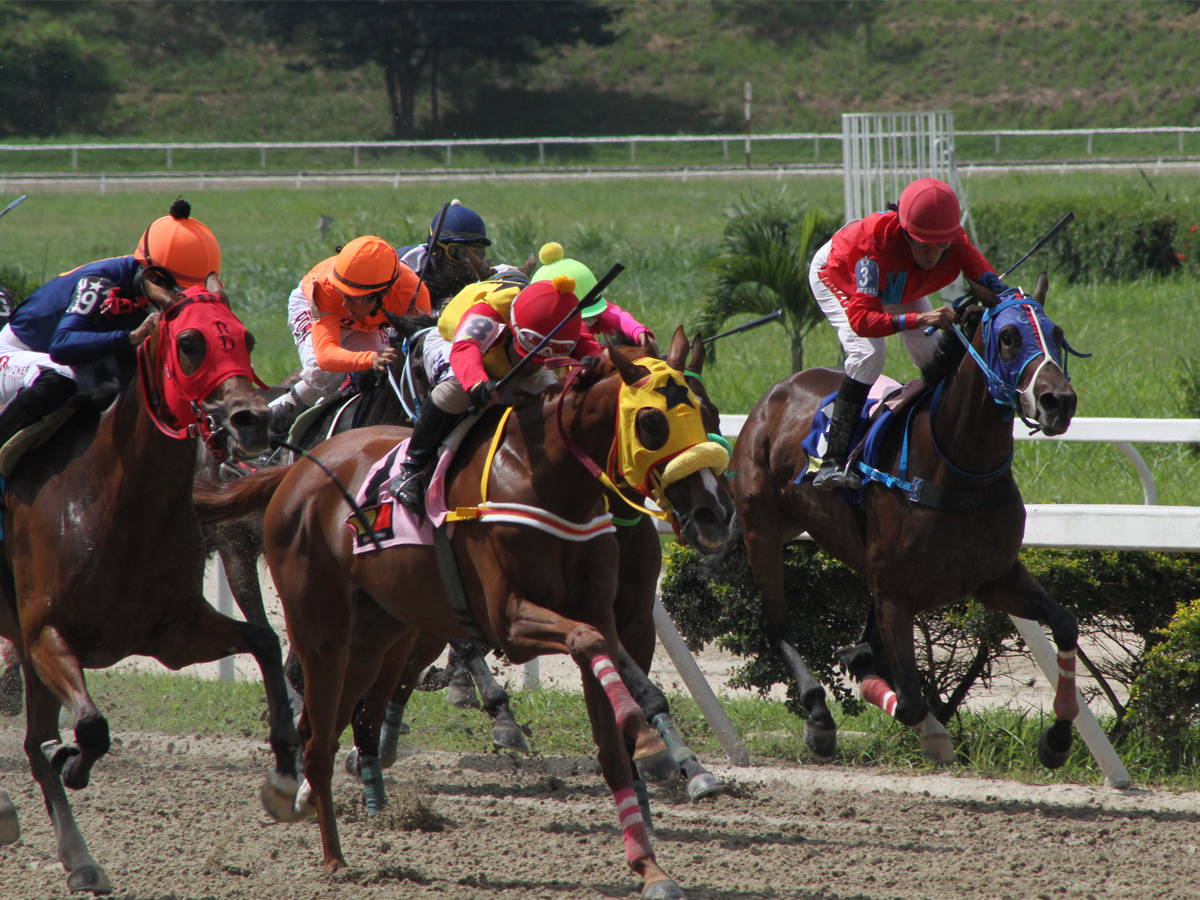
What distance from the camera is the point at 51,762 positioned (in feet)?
13.6

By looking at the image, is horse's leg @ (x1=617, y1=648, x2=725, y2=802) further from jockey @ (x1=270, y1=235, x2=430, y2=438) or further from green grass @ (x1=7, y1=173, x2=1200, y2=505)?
green grass @ (x1=7, y1=173, x2=1200, y2=505)

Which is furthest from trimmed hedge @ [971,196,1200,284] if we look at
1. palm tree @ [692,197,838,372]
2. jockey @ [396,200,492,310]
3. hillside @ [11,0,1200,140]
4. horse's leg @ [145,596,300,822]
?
hillside @ [11,0,1200,140]

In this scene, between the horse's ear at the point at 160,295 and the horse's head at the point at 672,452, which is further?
the horse's ear at the point at 160,295

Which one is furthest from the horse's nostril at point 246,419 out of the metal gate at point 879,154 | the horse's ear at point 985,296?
the metal gate at point 879,154

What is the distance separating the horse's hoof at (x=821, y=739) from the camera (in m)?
5.48

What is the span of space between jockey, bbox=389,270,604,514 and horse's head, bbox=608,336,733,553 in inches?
20.6

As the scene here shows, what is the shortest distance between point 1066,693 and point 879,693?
685 mm

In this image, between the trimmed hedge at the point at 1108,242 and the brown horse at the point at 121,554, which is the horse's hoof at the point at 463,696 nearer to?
the brown horse at the point at 121,554

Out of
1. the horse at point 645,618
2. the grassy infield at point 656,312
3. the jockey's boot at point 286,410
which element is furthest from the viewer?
the jockey's boot at point 286,410

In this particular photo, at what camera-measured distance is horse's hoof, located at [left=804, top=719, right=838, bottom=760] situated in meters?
5.48

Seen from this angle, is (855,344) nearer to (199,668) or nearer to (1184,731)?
(1184,731)

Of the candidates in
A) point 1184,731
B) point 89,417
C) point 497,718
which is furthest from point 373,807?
point 1184,731

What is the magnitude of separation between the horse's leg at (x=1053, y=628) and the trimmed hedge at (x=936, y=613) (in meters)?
0.47

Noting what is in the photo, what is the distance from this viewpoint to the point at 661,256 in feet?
57.3
